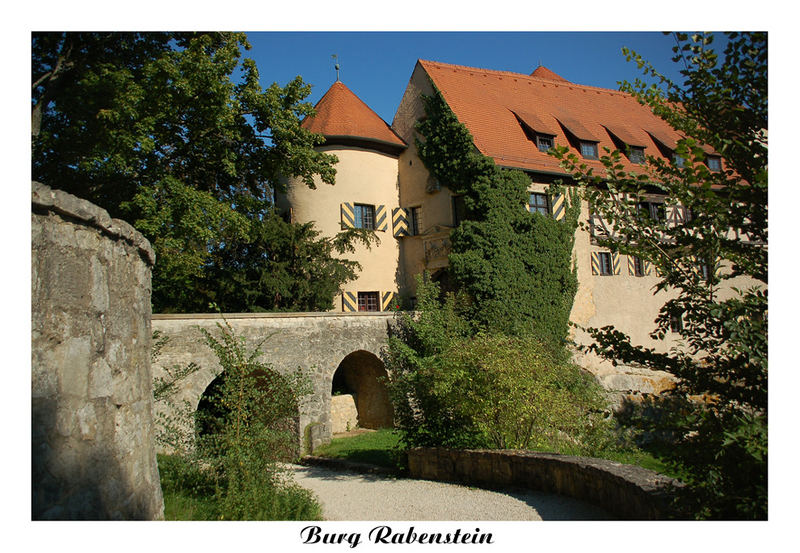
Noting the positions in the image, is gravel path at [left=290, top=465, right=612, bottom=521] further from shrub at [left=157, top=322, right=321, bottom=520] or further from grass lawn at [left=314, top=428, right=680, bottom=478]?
grass lawn at [left=314, top=428, right=680, bottom=478]

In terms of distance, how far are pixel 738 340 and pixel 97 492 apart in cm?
366

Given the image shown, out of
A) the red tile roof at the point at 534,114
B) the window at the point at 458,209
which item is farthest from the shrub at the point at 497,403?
the red tile roof at the point at 534,114

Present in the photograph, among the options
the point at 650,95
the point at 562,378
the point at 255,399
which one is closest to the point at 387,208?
the point at 562,378

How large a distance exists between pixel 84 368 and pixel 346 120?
1626cm

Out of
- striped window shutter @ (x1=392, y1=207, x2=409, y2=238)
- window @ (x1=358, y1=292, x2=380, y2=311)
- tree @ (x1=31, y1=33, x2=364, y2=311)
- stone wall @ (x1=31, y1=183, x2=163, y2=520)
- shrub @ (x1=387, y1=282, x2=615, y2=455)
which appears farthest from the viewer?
striped window shutter @ (x1=392, y1=207, x2=409, y2=238)

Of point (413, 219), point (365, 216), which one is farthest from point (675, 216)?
point (365, 216)

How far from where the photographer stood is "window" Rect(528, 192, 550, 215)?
1695 cm

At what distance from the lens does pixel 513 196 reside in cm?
1614

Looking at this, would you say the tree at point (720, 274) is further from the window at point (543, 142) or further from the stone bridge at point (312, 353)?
the window at point (543, 142)

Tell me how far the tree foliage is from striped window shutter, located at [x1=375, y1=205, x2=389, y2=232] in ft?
8.32

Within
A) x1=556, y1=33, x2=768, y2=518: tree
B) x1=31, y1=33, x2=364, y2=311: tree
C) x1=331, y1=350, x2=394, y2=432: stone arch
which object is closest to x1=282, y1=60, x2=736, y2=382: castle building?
x1=331, y1=350, x2=394, y2=432: stone arch

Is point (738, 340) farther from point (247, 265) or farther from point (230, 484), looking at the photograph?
point (247, 265)

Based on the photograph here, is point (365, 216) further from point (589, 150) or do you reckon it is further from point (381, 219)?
point (589, 150)

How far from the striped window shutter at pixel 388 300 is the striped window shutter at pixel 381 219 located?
6.50ft
